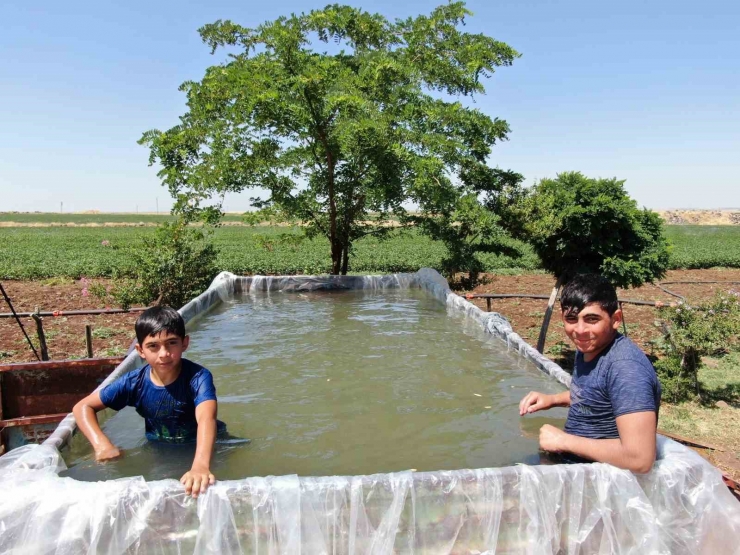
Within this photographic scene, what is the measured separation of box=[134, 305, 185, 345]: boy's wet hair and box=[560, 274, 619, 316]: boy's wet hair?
74.1 inches

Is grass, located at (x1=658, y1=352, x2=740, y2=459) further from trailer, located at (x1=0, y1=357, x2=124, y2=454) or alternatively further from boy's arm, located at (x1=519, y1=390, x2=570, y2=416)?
trailer, located at (x1=0, y1=357, x2=124, y2=454)

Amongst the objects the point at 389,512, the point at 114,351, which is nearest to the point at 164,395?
the point at 389,512

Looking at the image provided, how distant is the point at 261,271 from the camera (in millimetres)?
18984

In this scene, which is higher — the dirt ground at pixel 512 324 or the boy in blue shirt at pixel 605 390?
the boy in blue shirt at pixel 605 390

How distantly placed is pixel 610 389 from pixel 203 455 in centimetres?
181

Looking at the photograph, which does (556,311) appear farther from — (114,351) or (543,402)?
(543,402)

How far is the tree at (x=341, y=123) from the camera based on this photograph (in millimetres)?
9648

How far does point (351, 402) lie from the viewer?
4328 millimetres

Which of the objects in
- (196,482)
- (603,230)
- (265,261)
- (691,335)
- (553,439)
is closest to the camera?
(196,482)

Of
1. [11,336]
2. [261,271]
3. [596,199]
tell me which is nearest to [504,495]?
[596,199]

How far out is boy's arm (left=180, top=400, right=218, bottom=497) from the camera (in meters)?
2.37

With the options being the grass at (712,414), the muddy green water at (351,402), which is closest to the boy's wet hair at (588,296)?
the muddy green water at (351,402)

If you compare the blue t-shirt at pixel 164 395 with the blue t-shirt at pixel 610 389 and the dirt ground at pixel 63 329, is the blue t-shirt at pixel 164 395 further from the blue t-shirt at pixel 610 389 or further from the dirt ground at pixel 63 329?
the dirt ground at pixel 63 329

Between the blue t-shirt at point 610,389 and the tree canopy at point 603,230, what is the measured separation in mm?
4106
